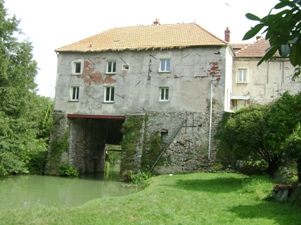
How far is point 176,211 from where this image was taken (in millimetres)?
10578

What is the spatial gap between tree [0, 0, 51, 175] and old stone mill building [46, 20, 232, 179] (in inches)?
142

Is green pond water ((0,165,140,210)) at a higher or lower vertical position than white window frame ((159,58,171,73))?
lower

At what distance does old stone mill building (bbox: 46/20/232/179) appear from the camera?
2366 centimetres

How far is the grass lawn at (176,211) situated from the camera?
9205 millimetres

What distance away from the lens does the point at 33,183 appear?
21.1m

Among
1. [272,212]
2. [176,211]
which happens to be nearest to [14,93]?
[176,211]

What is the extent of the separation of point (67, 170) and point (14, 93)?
265 inches

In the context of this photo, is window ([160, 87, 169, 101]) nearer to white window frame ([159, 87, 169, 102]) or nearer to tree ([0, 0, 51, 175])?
white window frame ([159, 87, 169, 102])

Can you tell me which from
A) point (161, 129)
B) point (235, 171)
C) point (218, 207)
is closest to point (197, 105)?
point (161, 129)

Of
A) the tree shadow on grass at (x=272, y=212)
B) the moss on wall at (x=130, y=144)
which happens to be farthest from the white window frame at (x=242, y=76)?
the tree shadow on grass at (x=272, y=212)

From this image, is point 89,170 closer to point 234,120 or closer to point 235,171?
point 235,171

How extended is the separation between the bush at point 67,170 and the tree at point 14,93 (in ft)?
8.69

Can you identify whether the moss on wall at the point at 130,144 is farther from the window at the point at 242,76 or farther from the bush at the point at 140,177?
the window at the point at 242,76

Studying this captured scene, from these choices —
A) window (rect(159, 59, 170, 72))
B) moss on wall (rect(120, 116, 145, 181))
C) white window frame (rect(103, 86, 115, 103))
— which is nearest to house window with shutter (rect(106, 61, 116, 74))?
white window frame (rect(103, 86, 115, 103))
